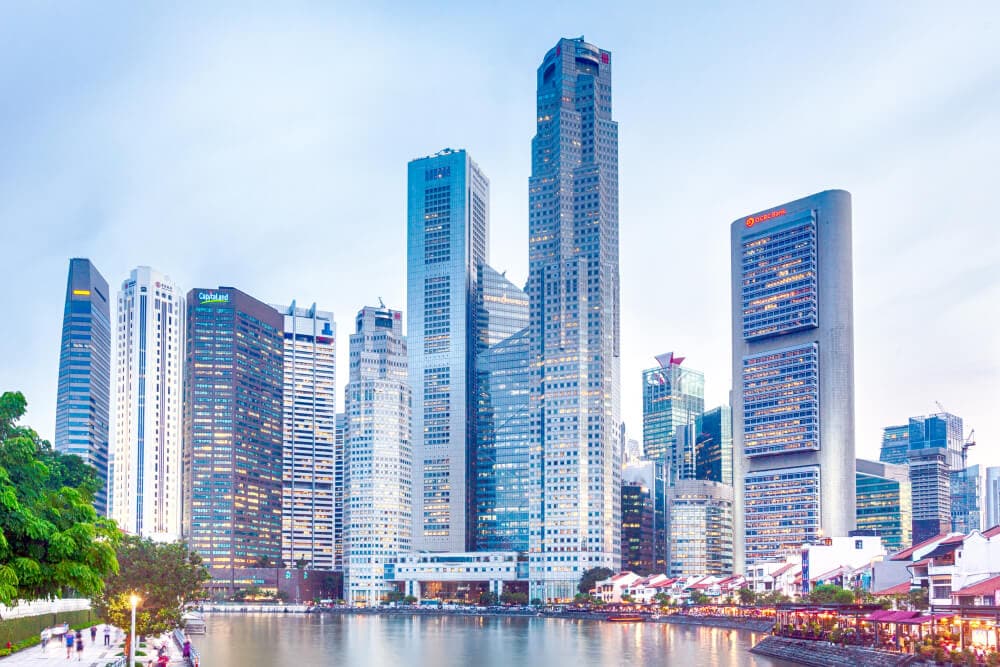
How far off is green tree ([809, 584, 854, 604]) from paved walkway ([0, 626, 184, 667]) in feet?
279

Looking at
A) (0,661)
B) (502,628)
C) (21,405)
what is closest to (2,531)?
(21,405)

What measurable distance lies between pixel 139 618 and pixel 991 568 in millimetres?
66987

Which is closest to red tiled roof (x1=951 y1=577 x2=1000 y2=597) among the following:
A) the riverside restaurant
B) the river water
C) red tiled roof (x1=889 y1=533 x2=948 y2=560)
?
the riverside restaurant

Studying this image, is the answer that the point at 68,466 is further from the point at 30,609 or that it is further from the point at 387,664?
the point at 387,664

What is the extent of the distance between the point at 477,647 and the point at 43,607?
53.0 meters

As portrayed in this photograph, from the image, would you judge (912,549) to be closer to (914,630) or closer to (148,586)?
(914,630)

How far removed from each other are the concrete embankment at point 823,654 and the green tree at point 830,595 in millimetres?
27662

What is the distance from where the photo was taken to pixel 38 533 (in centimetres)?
2938

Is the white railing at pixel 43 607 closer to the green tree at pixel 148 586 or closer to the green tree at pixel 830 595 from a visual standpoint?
the green tree at pixel 148 586

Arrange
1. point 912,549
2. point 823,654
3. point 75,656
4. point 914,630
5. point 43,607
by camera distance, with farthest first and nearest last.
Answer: point 912,549 → point 823,654 → point 914,630 → point 43,607 → point 75,656

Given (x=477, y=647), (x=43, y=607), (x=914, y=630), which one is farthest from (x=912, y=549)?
(x=43, y=607)

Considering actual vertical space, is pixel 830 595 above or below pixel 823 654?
below

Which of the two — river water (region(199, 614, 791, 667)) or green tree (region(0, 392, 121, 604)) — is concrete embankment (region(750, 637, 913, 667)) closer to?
river water (region(199, 614, 791, 667))

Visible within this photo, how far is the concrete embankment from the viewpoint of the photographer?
261 feet
